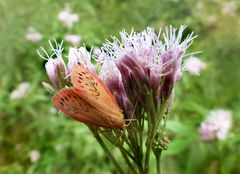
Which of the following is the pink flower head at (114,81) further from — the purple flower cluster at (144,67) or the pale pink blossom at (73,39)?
the pale pink blossom at (73,39)

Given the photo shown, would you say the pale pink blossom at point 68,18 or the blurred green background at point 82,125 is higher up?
the pale pink blossom at point 68,18

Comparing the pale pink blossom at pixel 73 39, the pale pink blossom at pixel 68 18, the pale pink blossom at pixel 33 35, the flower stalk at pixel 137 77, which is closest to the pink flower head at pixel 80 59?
the flower stalk at pixel 137 77

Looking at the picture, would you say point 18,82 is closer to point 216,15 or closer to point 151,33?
point 216,15

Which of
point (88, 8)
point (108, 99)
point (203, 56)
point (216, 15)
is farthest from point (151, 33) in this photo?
point (216, 15)

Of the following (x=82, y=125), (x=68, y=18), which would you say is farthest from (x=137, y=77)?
(x=68, y=18)

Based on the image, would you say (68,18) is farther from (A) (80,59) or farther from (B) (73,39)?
(A) (80,59)

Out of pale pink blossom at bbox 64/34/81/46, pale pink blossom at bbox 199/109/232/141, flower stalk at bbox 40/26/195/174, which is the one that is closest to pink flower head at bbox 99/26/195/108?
flower stalk at bbox 40/26/195/174
